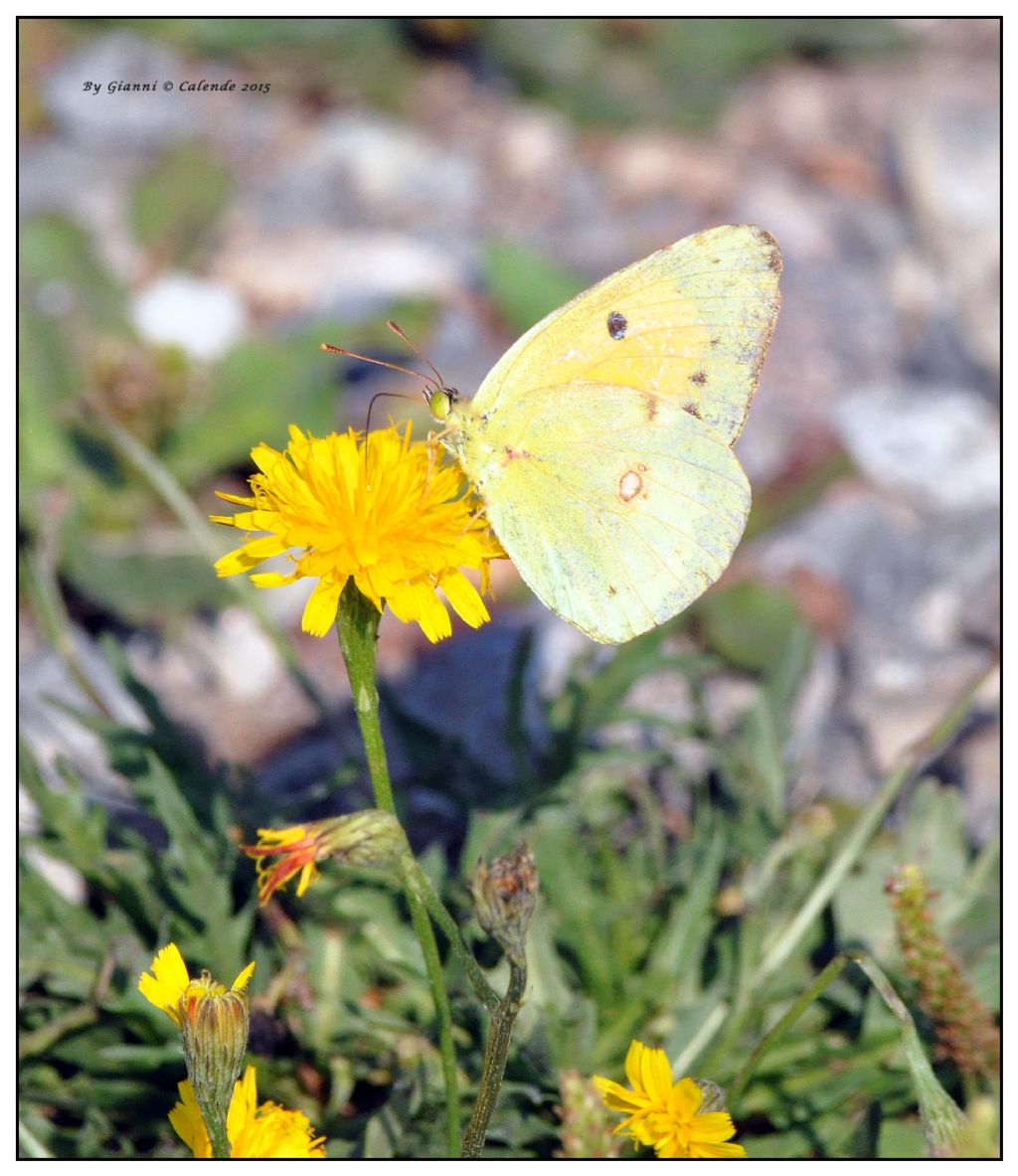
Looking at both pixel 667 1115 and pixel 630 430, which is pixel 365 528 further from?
pixel 667 1115

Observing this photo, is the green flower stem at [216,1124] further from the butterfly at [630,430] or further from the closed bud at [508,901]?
the butterfly at [630,430]

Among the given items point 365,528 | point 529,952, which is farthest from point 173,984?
point 529,952

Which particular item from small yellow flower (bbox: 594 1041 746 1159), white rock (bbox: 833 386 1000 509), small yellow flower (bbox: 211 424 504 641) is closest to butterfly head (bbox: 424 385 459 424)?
small yellow flower (bbox: 211 424 504 641)

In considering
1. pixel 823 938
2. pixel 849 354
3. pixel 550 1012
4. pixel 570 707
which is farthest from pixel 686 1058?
pixel 849 354

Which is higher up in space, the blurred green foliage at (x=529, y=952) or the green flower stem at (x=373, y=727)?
the green flower stem at (x=373, y=727)

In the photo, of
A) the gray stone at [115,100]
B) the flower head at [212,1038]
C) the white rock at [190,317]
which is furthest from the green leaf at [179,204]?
the flower head at [212,1038]
